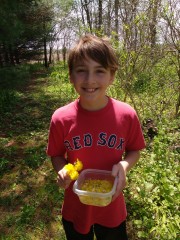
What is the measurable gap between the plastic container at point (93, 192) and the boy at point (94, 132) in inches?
2.1

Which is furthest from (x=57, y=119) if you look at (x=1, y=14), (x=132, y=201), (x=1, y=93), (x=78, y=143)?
(x=1, y=93)

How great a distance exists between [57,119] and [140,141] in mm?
504

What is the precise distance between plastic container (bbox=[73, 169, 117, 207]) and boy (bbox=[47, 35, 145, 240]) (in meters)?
0.05

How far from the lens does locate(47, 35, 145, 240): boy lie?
4.30 ft

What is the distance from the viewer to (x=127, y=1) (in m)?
4.20

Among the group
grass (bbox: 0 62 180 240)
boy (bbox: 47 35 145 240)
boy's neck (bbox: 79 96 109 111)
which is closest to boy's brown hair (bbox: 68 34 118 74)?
boy (bbox: 47 35 145 240)

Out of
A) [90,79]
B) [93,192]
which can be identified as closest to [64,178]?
[93,192]

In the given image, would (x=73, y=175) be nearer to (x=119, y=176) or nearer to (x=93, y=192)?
(x=93, y=192)

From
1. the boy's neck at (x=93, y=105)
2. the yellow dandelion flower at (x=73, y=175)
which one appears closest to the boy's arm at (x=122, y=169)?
the yellow dandelion flower at (x=73, y=175)

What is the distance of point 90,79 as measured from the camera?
4.21 feet

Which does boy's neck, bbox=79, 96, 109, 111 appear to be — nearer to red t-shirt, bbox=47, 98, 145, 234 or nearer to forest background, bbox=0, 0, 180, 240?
red t-shirt, bbox=47, 98, 145, 234

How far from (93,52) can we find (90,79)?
5.7 inches

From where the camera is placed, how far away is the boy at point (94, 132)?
1310mm

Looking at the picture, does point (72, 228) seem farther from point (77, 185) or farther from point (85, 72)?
point (85, 72)
